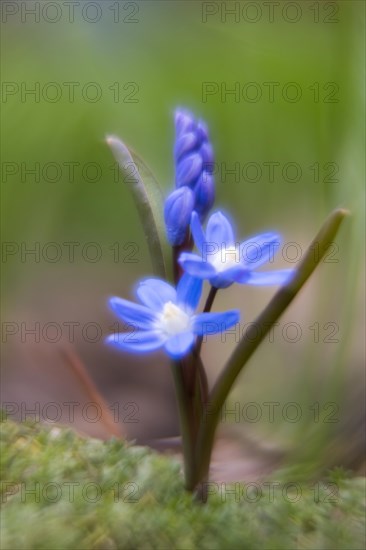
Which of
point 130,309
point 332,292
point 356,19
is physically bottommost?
point 332,292

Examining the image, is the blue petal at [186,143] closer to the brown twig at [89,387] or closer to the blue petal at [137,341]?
the blue petal at [137,341]

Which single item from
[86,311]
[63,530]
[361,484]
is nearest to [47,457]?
[63,530]

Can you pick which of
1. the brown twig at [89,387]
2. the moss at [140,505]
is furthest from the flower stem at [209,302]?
the brown twig at [89,387]

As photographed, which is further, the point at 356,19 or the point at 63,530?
the point at 356,19

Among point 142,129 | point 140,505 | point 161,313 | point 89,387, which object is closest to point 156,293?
point 161,313

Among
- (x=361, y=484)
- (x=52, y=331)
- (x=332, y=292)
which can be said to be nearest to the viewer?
(x=361, y=484)

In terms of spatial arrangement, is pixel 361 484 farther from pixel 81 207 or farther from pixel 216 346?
pixel 81 207
